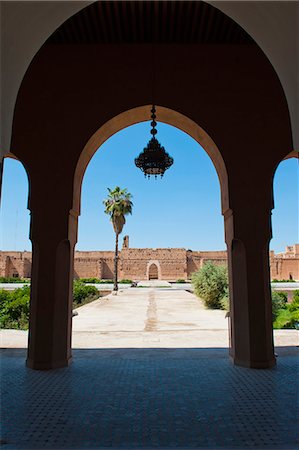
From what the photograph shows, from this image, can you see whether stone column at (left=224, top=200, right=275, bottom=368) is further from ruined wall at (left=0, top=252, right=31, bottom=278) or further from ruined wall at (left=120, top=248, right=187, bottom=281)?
ruined wall at (left=120, top=248, right=187, bottom=281)

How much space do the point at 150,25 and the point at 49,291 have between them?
4.53 meters

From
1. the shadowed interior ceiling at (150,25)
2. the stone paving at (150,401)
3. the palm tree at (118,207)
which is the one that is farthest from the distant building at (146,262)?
the shadowed interior ceiling at (150,25)

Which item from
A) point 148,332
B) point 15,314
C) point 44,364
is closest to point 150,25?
point 44,364

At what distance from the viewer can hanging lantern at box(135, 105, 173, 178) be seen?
4875 millimetres

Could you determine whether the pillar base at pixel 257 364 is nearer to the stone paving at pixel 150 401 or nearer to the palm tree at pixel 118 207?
the stone paving at pixel 150 401

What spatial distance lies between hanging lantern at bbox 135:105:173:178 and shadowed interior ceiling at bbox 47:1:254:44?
A: 6.34 ft

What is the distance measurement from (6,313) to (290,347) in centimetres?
882

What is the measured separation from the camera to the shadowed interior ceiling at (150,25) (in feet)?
16.5

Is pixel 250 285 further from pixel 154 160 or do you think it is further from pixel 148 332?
pixel 148 332

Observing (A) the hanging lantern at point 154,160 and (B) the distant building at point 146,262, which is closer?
(A) the hanging lantern at point 154,160

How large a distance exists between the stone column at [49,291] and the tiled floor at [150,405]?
1.06 feet

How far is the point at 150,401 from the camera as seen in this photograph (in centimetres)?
406

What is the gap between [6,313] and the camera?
11469 millimetres

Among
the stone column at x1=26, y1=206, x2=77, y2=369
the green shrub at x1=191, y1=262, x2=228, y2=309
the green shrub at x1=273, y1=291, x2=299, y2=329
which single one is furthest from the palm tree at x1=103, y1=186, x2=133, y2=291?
the stone column at x1=26, y1=206, x2=77, y2=369
